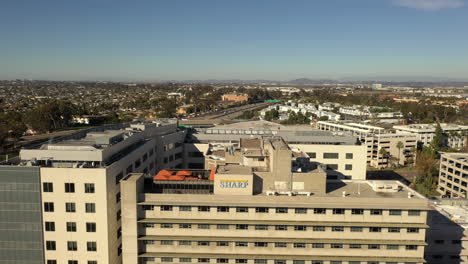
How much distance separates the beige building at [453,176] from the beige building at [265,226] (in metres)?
48.6

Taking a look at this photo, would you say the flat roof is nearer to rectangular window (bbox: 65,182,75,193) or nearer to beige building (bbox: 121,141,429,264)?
beige building (bbox: 121,141,429,264)

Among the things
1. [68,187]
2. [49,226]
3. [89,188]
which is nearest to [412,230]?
[89,188]

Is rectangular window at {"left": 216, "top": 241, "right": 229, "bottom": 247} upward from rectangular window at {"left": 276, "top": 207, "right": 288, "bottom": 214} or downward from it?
downward

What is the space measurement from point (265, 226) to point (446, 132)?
119 meters

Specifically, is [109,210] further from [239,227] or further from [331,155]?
[331,155]

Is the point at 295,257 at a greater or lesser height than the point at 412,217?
lesser

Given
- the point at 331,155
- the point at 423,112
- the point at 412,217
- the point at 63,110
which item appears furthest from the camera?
the point at 423,112

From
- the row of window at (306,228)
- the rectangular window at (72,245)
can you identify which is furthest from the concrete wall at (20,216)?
the row of window at (306,228)

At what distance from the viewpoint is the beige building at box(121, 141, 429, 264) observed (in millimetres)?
37062

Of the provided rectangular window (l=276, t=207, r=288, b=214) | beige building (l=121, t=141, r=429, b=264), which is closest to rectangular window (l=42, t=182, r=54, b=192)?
beige building (l=121, t=141, r=429, b=264)

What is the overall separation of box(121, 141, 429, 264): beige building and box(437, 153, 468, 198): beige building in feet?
159

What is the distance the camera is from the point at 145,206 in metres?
37.7

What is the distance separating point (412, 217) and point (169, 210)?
2576 centimetres

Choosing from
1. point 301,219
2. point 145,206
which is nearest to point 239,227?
point 301,219
